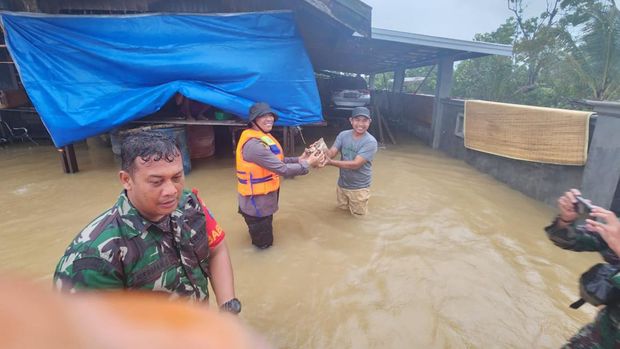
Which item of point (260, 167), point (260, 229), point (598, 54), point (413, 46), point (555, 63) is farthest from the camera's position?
point (555, 63)

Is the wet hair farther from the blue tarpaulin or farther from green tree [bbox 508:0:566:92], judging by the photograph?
green tree [bbox 508:0:566:92]

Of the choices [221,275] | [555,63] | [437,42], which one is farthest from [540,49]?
[221,275]

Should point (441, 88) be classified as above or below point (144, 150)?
above

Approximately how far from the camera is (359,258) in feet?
12.1

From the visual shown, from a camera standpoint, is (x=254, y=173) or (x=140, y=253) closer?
(x=140, y=253)

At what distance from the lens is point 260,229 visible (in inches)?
140

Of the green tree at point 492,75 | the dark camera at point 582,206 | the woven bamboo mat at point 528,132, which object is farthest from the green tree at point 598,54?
the dark camera at point 582,206

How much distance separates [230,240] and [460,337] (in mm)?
2638

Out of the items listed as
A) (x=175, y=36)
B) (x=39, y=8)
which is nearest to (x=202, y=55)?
(x=175, y=36)

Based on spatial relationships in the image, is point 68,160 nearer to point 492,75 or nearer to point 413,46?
point 413,46

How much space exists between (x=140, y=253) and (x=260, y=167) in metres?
1.91

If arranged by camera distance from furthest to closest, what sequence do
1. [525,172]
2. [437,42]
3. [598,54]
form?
[598,54]
[437,42]
[525,172]

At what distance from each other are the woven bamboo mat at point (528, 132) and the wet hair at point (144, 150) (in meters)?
5.30

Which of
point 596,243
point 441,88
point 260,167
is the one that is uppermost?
point 441,88
